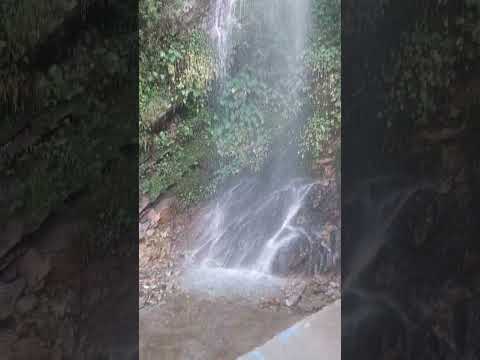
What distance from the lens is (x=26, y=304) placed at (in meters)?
1.36

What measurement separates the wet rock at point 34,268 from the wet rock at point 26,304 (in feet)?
0.09

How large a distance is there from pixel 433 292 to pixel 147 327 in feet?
6.85

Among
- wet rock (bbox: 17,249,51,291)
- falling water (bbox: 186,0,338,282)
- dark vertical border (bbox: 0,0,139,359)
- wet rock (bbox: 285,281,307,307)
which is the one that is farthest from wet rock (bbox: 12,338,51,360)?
wet rock (bbox: 285,281,307,307)

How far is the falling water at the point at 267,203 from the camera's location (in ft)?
11.1

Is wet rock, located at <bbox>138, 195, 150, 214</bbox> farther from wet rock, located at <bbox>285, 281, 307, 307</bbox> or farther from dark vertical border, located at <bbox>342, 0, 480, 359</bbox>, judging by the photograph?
dark vertical border, located at <bbox>342, 0, 480, 359</bbox>

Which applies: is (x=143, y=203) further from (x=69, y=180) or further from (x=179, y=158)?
(x=69, y=180)

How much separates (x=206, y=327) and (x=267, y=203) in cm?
103

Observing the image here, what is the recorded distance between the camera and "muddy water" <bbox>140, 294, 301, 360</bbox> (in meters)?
3.04

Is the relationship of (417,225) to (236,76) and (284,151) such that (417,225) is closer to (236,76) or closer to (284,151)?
(284,151)

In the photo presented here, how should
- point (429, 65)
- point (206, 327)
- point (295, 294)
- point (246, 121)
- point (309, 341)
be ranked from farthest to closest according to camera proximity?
point (246, 121)
point (295, 294)
point (206, 327)
point (309, 341)
point (429, 65)

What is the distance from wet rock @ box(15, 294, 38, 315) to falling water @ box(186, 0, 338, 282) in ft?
6.52

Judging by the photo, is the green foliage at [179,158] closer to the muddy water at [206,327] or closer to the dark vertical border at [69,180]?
the muddy water at [206,327]

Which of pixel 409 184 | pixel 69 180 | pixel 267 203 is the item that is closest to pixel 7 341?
pixel 69 180

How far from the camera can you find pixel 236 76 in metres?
3.57
